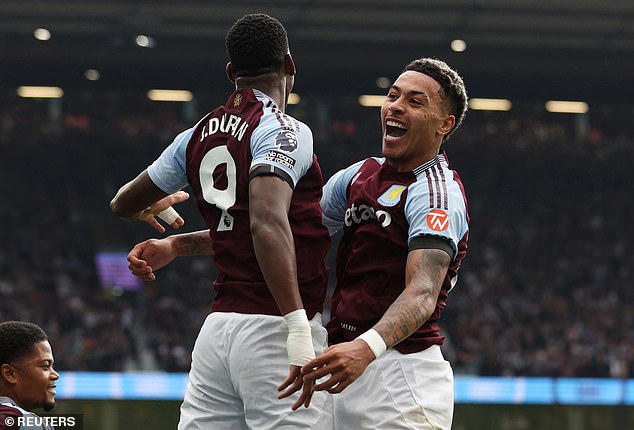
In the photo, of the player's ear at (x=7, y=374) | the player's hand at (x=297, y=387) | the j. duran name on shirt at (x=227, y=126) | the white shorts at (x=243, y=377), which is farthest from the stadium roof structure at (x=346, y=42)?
→ the player's hand at (x=297, y=387)

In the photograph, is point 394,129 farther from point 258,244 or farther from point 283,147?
point 258,244

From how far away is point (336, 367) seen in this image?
3.07 metres

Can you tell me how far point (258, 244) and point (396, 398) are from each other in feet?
2.64

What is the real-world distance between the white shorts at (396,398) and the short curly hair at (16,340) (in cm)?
135

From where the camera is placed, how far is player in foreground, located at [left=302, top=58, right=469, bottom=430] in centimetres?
345

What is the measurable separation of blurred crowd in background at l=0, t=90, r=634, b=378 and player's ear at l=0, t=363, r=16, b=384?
1652 centimetres

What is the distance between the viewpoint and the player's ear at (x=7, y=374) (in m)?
4.13

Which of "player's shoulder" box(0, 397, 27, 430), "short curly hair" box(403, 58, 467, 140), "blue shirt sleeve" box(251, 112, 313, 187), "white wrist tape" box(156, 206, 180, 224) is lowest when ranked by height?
"player's shoulder" box(0, 397, 27, 430)

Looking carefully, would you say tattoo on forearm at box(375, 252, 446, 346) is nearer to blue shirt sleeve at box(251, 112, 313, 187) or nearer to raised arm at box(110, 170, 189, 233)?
blue shirt sleeve at box(251, 112, 313, 187)

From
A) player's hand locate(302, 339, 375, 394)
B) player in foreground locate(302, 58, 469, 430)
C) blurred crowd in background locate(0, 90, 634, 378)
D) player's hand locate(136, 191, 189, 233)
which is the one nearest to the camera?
player's hand locate(302, 339, 375, 394)

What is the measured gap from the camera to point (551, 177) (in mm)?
25891

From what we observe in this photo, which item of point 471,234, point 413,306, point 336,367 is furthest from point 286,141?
point 471,234

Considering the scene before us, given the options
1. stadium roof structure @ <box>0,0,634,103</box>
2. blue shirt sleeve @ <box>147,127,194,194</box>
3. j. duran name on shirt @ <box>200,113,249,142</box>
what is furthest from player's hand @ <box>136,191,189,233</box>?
stadium roof structure @ <box>0,0,634,103</box>

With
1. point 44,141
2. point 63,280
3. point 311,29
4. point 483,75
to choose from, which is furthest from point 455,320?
point 44,141
